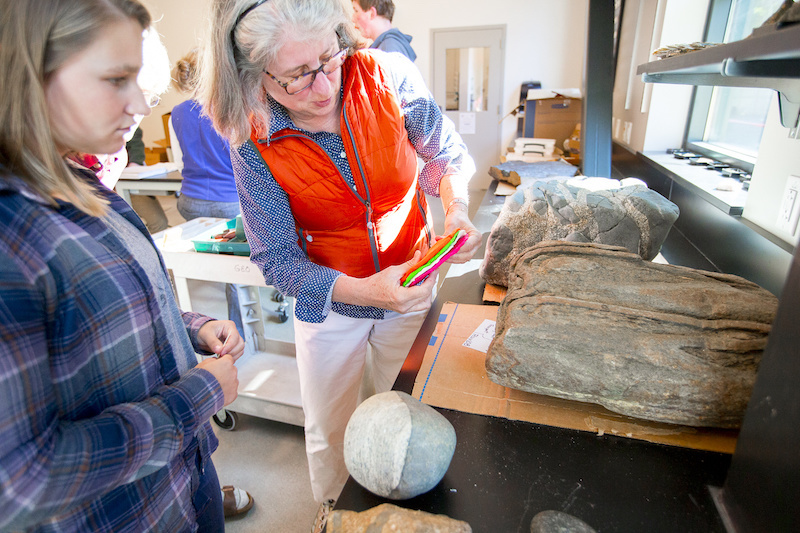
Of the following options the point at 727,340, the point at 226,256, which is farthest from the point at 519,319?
the point at 226,256

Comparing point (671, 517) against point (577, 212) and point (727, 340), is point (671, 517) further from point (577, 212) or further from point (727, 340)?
point (577, 212)

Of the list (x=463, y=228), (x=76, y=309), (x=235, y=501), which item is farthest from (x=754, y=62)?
(x=235, y=501)

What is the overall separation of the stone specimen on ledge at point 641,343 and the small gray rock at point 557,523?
28 centimetres

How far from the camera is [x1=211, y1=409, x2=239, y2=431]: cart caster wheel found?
2.23 m

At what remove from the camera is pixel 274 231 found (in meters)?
1.22

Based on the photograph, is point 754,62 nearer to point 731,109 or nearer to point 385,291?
point 385,291

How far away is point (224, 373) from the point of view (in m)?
0.87

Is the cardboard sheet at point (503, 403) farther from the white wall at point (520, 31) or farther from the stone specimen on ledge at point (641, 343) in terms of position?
the white wall at point (520, 31)

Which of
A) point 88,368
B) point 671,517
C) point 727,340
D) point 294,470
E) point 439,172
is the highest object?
point 439,172

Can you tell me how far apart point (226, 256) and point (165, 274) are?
3.75ft

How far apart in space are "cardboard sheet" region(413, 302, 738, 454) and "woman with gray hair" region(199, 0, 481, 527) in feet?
0.53

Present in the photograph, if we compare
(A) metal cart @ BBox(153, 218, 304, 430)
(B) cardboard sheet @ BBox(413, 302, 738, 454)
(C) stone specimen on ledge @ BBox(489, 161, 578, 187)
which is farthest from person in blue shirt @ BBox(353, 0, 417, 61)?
(B) cardboard sheet @ BBox(413, 302, 738, 454)

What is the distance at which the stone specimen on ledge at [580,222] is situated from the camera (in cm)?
148

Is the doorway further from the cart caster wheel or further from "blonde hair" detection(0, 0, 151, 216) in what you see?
"blonde hair" detection(0, 0, 151, 216)
